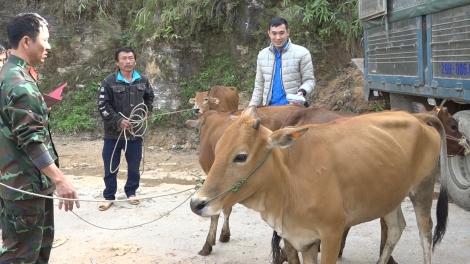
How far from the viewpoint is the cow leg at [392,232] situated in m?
4.49

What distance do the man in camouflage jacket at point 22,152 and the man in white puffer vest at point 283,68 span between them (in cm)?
307

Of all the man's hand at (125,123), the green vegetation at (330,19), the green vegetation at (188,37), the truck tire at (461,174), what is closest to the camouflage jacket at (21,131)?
the man's hand at (125,123)

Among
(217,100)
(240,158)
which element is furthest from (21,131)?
(217,100)

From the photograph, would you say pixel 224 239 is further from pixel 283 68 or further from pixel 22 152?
pixel 22 152

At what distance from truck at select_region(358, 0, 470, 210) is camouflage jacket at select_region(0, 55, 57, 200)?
14.1ft

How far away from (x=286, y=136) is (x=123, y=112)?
374 cm

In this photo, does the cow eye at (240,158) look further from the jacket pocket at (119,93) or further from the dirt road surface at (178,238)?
the jacket pocket at (119,93)

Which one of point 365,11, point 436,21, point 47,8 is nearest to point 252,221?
point 436,21

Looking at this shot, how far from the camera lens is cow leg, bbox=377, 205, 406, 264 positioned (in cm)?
449

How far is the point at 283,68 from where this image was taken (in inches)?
239

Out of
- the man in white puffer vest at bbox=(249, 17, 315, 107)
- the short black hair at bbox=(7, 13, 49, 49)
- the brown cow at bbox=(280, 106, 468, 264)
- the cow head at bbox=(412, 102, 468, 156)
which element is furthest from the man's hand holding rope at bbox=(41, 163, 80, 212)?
the cow head at bbox=(412, 102, 468, 156)

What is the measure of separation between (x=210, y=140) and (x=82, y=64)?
972 centimetres

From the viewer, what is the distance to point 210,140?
5.41 meters

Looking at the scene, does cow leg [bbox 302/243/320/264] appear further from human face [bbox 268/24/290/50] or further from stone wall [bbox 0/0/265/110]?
stone wall [bbox 0/0/265/110]
